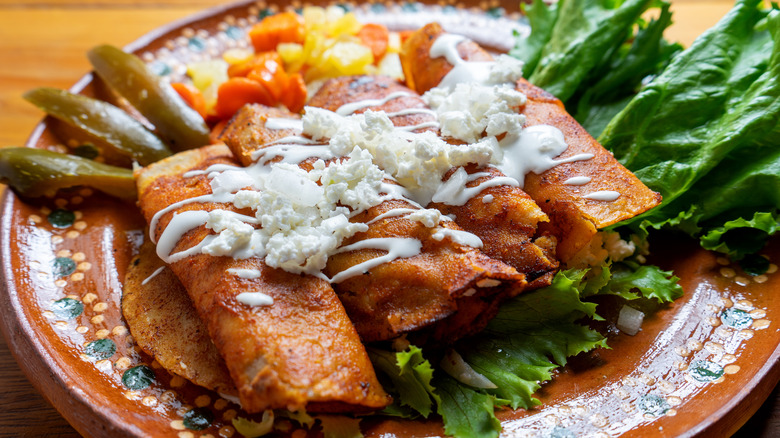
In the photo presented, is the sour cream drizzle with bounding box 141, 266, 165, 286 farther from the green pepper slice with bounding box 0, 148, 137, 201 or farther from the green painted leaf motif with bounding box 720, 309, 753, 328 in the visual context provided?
the green painted leaf motif with bounding box 720, 309, 753, 328

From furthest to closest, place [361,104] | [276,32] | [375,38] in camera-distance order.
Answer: [375,38], [276,32], [361,104]

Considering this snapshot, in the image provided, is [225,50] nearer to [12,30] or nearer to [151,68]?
[151,68]

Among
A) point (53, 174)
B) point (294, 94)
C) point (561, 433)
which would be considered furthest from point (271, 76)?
point (561, 433)

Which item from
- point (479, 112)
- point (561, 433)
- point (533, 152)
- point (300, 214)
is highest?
point (479, 112)

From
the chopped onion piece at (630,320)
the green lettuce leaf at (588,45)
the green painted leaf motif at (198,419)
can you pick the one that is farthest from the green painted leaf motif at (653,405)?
the green lettuce leaf at (588,45)

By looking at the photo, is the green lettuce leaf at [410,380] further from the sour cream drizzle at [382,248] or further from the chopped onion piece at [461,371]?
the sour cream drizzle at [382,248]

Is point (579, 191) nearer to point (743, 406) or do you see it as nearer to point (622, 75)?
point (743, 406)

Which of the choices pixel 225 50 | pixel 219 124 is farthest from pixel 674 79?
pixel 225 50

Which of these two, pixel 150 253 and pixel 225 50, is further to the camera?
pixel 225 50
